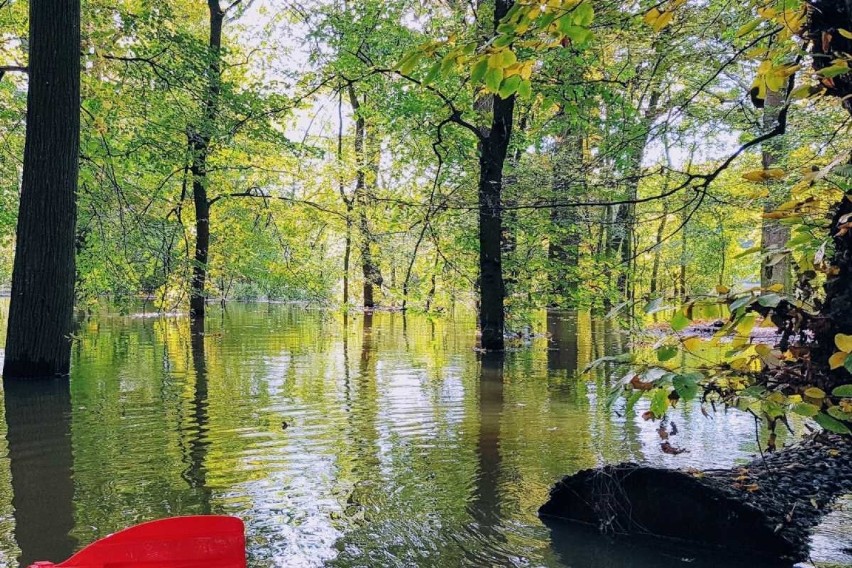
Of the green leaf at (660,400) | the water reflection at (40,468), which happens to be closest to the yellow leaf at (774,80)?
the green leaf at (660,400)

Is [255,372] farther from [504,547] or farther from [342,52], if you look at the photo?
[504,547]

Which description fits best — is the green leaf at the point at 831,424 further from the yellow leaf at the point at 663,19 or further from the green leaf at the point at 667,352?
the yellow leaf at the point at 663,19

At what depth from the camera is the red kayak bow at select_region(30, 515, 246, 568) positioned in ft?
9.41

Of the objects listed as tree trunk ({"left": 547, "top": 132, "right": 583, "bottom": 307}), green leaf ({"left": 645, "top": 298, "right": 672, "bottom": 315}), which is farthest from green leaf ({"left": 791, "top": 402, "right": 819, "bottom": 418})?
tree trunk ({"left": 547, "top": 132, "right": 583, "bottom": 307})

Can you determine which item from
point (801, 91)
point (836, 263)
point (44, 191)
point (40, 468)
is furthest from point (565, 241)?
point (801, 91)

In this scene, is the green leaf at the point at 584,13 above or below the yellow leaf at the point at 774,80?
above

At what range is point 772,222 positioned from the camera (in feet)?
11.0

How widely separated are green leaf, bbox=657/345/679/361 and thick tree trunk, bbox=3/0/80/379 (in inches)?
351

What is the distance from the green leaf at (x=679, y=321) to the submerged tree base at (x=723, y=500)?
84.9 inches

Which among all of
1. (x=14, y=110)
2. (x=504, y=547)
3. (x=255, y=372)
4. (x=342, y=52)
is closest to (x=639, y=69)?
(x=504, y=547)

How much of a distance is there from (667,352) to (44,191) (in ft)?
29.9

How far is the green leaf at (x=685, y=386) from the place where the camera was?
1.98 m

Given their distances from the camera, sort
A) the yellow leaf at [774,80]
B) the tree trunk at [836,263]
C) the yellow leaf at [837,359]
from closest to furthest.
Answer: the yellow leaf at [837,359], the yellow leaf at [774,80], the tree trunk at [836,263]

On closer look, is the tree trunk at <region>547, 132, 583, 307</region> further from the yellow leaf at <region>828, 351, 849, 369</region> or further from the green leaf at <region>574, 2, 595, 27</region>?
the yellow leaf at <region>828, 351, 849, 369</region>
